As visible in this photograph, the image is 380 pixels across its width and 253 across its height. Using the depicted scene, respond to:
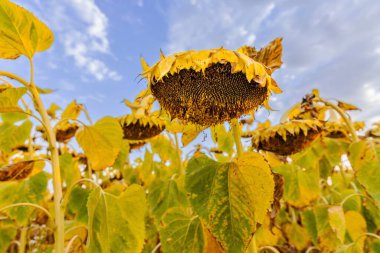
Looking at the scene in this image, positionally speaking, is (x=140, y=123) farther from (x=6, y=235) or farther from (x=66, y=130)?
(x=6, y=235)

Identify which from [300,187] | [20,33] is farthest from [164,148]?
[20,33]

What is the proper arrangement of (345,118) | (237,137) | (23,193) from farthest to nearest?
(345,118) < (23,193) < (237,137)

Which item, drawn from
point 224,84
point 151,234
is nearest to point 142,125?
point 151,234

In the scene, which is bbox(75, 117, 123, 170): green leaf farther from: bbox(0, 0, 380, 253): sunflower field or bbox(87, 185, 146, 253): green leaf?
bbox(87, 185, 146, 253): green leaf

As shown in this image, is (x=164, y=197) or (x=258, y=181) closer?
(x=258, y=181)

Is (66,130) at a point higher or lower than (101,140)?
higher

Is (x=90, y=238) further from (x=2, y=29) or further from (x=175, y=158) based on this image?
(x=175, y=158)

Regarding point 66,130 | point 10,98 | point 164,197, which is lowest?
point 164,197
